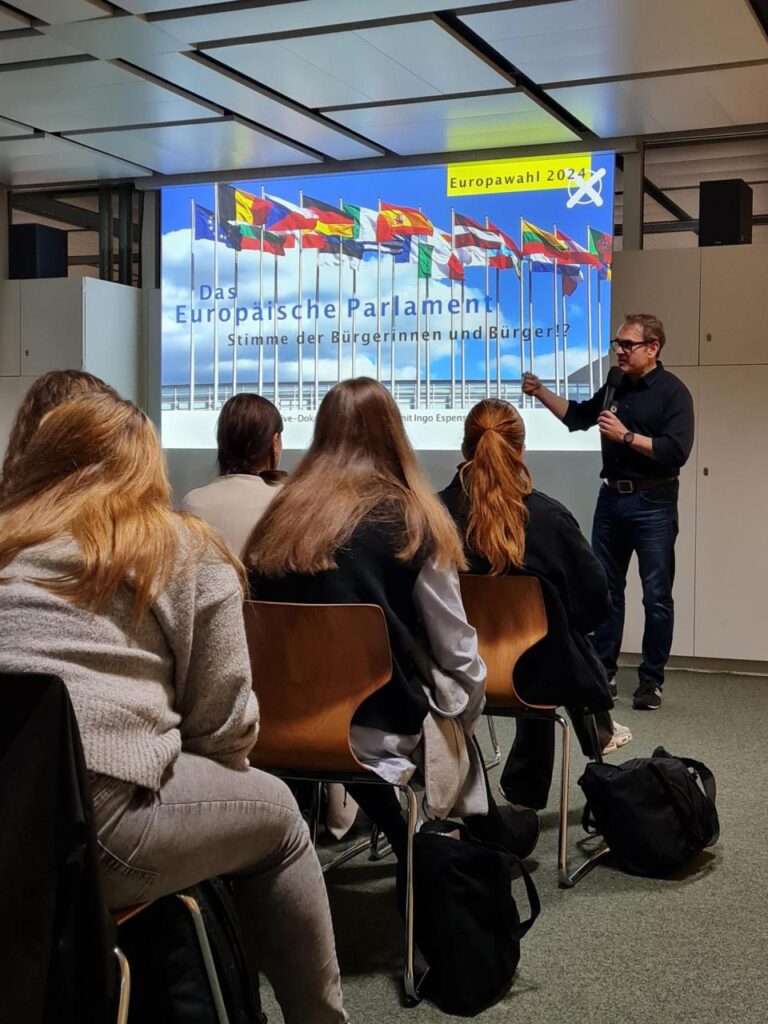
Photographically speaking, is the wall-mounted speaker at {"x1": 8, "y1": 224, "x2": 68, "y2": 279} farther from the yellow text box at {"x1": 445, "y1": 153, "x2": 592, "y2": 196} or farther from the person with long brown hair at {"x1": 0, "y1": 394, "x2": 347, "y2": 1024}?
the person with long brown hair at {"x1": 0, "y1": 394, "x2": 347, "y2": 1024}

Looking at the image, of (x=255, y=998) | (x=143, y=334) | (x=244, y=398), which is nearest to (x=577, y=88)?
(x=244, y=398)

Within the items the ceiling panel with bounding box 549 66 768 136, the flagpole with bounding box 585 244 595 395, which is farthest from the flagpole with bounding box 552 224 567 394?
the ceiling panel with bounding box 549 66 768 136

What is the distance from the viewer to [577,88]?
5.04 meters

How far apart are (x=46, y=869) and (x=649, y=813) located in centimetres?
200

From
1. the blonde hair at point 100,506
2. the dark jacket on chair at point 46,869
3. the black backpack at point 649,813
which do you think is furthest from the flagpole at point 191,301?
the dark jacket on chair at point 46,869

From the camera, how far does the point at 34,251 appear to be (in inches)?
274

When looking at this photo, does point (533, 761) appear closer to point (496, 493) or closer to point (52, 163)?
point (496, 493)

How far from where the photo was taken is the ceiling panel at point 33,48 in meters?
4.45

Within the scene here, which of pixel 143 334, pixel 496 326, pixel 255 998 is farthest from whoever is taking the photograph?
pixel 143 334

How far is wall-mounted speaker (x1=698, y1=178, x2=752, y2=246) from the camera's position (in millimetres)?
5641

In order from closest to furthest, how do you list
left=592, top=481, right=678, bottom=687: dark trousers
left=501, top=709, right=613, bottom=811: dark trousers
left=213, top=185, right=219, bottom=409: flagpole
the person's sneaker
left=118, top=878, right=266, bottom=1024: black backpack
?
left=118, top=878, right=266, bottom=1024: black backpack → left=501, top=709, right=613, bottom=811: dark trousers → the person's sneaker → left=592, top=481, right=678, bottom=687: dark trousers → left=213, top=185, right=219, bottom=409: flagpole

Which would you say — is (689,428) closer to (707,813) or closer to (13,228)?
(707,813)

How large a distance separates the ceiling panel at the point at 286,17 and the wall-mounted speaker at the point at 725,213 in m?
2.07

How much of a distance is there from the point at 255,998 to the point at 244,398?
1.73m
